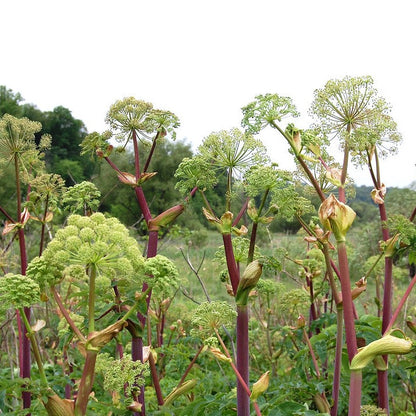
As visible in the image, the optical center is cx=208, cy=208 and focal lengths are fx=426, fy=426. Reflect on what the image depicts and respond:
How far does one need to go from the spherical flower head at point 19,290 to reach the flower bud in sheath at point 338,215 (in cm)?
108

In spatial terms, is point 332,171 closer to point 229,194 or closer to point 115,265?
point 229,194

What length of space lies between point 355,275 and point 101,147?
37.6 feet

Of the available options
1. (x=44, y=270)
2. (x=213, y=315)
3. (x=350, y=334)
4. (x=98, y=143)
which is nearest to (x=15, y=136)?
(x=98, y=143)

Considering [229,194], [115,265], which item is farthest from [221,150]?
[115,265]

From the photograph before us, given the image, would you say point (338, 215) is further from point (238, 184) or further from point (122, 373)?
point (122, 373)

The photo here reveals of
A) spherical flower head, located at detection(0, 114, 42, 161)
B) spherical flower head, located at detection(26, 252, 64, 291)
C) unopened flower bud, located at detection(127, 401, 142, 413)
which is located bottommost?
unopened flower bud, located at detection(127, 401, 142, 413)

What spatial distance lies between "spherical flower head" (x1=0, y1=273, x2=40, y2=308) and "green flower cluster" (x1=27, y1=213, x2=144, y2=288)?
0.07m

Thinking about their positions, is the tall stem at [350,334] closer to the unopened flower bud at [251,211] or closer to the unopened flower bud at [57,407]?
the unopened flower bud at [251,211]

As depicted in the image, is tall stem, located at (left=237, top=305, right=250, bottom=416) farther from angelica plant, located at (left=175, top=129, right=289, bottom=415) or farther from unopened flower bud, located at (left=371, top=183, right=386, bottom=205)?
unopened flower bud, located at (left=371, top=183, right=386, bottom=205)

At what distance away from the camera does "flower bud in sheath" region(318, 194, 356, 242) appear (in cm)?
143

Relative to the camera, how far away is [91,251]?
154 centimetres

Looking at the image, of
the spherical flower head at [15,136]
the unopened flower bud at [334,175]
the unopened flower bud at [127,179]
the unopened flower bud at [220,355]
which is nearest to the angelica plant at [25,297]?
the unopened flower bud at [220,355]

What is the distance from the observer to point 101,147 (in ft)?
7.54

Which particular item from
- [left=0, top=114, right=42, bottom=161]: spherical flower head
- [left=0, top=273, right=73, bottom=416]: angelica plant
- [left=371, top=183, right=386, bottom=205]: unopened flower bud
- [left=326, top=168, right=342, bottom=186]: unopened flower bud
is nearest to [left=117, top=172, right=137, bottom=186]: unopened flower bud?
[left=0, top=273, right=73, bottom=416]: angelica plant
